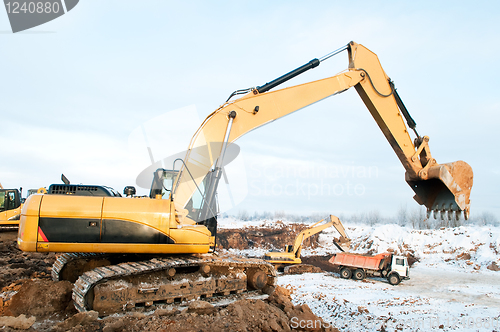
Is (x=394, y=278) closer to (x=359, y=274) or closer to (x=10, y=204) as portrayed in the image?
(x=359, y=274)

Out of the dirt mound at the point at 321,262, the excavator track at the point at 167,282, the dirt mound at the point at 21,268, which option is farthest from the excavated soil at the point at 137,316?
the dirt mound at the point at 321,262

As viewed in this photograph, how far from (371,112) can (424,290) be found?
24.5 feet

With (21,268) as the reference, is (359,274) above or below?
below

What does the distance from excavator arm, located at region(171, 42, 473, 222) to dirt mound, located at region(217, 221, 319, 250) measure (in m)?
Answer: 15.3

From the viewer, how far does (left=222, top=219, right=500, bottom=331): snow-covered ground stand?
22.8 ft

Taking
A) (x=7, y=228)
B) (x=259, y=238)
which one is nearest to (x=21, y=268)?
(x=7, y=228)

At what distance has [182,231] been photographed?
460 centimetres

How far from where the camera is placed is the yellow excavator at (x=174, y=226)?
166 inches

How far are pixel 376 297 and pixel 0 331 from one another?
8.85 metres

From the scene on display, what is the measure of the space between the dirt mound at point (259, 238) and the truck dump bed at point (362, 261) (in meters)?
9.32

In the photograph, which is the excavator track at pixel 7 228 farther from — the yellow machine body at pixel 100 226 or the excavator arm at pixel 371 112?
the excavator arm at pixel 371 112

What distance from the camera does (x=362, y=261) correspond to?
12867mm

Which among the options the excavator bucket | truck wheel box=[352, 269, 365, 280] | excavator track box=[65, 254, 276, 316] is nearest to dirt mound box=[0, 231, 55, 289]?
excavator track box=[65, 254, 276, 316]

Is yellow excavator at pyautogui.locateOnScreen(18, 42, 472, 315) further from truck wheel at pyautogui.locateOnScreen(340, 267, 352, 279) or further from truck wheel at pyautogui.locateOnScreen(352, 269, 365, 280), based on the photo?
truck wheel at pyautogui.locateOnScreen(340, 267, 352, 279)
